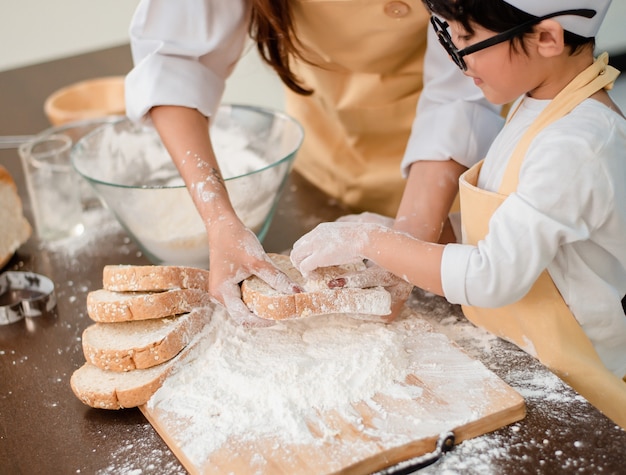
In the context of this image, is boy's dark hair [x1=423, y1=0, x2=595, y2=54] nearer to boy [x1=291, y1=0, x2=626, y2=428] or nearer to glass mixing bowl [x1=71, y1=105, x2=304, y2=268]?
boy [x1=291, y1=0, x2=626, y2=428]

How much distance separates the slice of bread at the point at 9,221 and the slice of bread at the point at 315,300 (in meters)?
0.68

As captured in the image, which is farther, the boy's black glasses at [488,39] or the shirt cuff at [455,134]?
the shirt cuff at [455,134]

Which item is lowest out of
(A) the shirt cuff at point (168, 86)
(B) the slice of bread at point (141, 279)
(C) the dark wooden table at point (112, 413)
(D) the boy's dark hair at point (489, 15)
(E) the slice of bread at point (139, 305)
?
(C) the dark wooden table at point (112, 413)

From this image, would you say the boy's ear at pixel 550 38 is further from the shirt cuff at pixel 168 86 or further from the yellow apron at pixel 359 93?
the shirt cuff at pixel 168 86

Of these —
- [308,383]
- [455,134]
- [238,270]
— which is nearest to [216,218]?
[238,270]

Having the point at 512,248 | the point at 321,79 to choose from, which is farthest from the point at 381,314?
Answer: the point at 321,79

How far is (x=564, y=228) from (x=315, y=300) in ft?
1.28

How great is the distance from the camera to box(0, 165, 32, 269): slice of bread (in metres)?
1.67

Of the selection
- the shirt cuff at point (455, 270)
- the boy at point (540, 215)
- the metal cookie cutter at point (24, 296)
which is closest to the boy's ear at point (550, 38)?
the boy at point (540, 215)

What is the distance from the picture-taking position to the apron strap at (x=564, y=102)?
1159mm

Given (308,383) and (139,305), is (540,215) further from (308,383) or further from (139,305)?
(139,305)

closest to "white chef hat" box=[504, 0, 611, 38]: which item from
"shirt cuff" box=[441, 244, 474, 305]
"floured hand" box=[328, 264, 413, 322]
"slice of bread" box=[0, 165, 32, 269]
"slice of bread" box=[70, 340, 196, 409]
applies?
"shirt cuff" box=[441, 244, 474, 305]

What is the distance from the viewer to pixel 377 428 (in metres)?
1.08

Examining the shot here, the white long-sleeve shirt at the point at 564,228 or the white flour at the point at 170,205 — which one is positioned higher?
the white long-sleeve shirt at the point at 564,228
